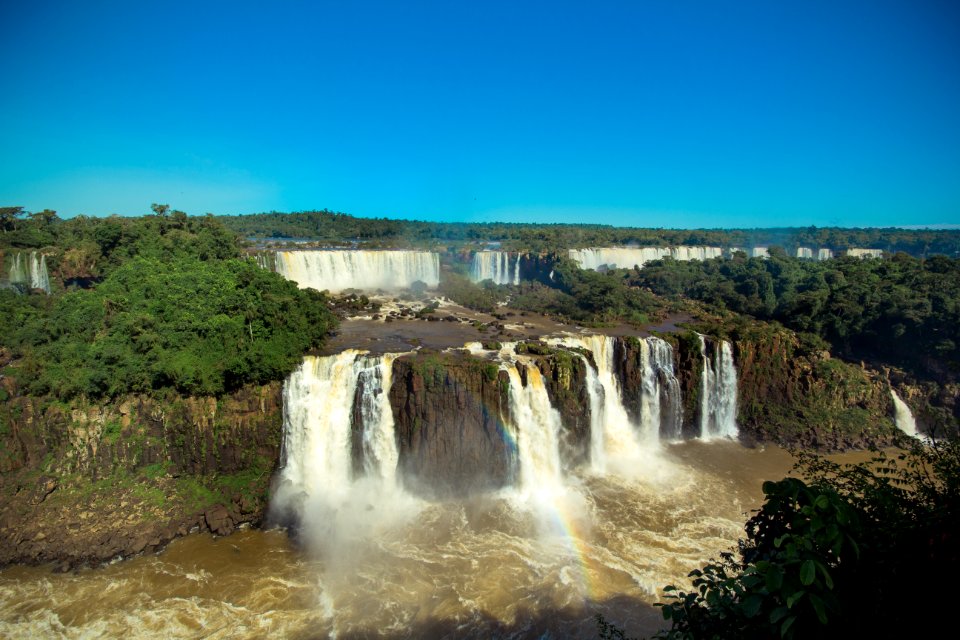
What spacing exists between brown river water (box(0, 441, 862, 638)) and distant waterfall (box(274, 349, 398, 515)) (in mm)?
1572

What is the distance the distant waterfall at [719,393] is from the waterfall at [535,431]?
27.6ft

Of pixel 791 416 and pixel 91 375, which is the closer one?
pixel 91 375

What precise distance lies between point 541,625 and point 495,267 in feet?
123

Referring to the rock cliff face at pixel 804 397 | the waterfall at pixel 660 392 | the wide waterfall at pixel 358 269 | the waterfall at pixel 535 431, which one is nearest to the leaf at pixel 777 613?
the waterfall at pixel 535 431

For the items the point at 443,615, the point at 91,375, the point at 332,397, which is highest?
the point at 91,375

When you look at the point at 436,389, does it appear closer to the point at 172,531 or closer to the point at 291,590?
the point at 291,590

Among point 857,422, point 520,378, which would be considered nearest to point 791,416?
point 857,422

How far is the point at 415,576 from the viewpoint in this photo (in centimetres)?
1390

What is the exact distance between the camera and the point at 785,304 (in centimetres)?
3084

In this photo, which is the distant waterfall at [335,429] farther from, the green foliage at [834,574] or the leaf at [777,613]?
the leaf at [777,613]

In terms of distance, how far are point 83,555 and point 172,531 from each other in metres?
2.24

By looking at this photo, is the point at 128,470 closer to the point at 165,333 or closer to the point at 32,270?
the point at 165,333

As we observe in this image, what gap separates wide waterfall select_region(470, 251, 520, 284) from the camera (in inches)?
1829

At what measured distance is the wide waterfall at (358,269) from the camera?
118ft
